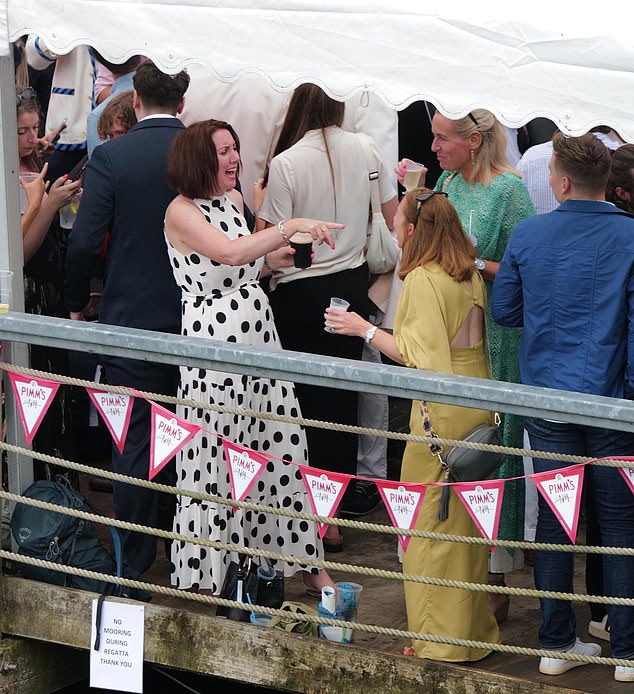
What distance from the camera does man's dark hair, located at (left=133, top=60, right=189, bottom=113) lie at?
4.89 m

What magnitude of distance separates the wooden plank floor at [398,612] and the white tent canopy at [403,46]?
1.80 meters

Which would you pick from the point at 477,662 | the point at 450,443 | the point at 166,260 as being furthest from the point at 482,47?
the point at 477,662

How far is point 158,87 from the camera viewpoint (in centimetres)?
490

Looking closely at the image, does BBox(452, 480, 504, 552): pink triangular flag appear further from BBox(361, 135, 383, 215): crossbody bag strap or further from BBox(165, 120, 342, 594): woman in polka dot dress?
BBox(361, 135, 383, 215): crossbody bag strap

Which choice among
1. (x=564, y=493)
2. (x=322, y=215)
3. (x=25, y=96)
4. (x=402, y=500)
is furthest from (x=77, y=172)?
(x=564, y=493)

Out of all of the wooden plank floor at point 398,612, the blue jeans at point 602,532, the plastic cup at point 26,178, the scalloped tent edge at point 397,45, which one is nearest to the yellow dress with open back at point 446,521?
the wooden plank floor at point 398,612

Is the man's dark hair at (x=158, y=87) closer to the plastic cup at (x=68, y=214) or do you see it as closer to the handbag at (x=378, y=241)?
the handbag at (x=378, y=241)

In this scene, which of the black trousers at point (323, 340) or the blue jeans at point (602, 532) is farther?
the black trousers at point (323, 340)

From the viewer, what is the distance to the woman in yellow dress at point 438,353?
14.0 ft

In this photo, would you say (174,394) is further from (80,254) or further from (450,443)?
(450,443)

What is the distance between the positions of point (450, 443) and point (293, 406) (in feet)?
4.26

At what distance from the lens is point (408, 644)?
460 centimetres

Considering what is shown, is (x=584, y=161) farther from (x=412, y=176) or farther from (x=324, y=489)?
(x=324, y=489)

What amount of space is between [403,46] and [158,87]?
1511mm
